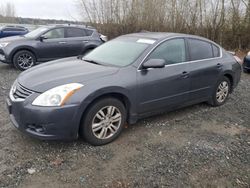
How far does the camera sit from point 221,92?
5.36 metres

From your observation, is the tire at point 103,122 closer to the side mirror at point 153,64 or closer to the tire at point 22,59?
the side mirror at point 153,64

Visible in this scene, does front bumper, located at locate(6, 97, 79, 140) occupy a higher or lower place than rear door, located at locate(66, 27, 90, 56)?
lower

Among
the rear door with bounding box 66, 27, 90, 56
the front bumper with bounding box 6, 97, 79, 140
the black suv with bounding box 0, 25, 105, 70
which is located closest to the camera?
the front bumper with bounding box 6, 97, 79, 140

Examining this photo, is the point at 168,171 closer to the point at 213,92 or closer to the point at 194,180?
the point at 194,180

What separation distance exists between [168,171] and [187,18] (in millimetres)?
12820

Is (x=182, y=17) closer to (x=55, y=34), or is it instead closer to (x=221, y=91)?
(x=55, y=34)

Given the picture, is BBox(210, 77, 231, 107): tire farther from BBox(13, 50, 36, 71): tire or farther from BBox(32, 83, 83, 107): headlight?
BBox(13, 50, 36, 71): tire

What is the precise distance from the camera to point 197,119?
15.5 feet

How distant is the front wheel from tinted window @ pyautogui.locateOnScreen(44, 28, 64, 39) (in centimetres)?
584

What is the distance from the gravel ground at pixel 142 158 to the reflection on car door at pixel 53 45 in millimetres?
4365

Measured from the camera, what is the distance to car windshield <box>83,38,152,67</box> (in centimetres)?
406

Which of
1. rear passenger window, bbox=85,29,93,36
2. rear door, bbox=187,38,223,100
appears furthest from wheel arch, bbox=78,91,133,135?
rear passenger window, bbox=85,29,93,36

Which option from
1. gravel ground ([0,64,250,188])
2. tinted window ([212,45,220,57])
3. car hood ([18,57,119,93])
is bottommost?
gravel ground ([0,64,250,188])

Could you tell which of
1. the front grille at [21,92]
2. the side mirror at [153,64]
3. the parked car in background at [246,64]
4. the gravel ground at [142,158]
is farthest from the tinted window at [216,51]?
the parked car in background at [246,64]
